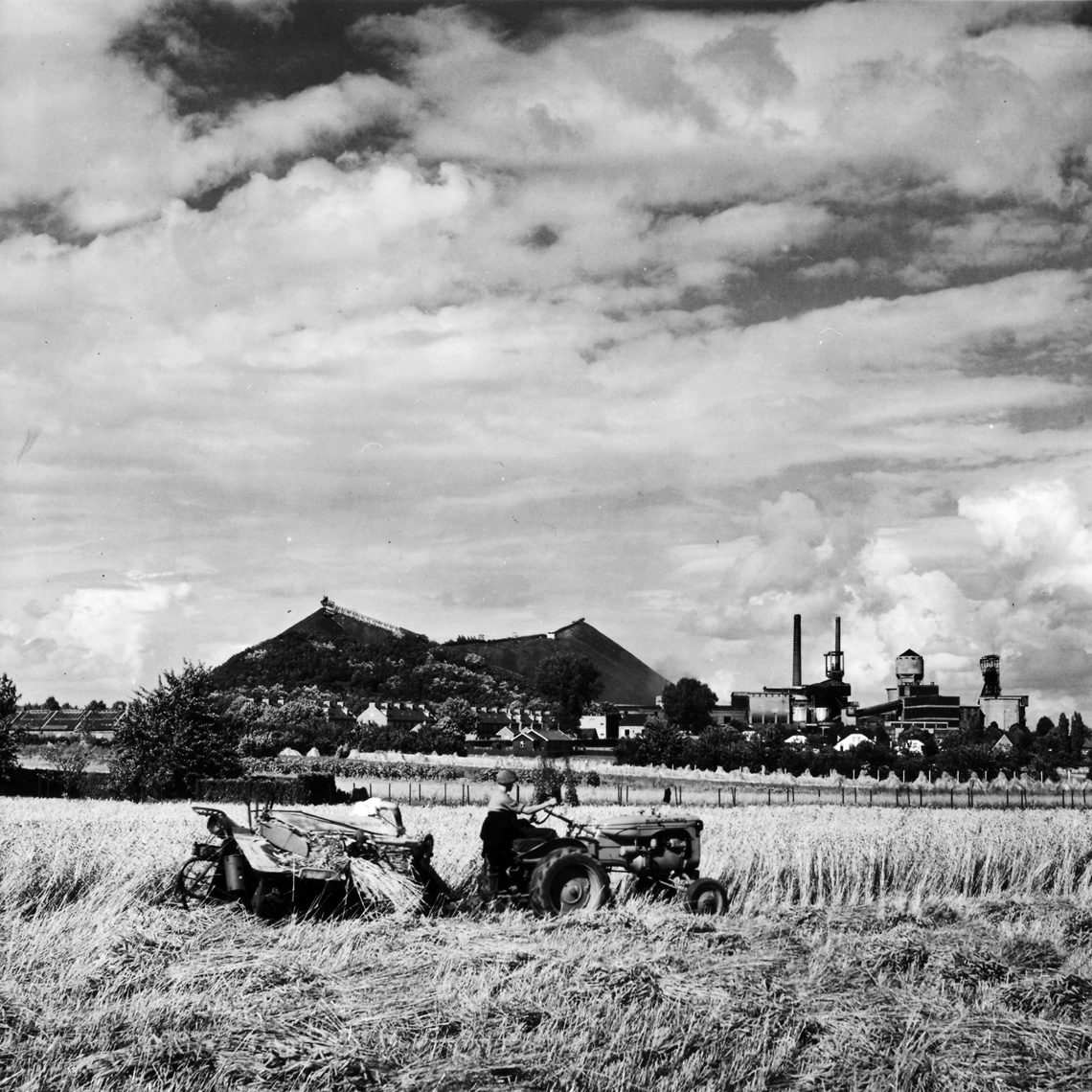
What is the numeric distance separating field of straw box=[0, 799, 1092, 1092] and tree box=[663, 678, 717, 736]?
404ft

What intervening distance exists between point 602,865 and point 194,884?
15.2 feet

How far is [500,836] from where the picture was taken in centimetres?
1393

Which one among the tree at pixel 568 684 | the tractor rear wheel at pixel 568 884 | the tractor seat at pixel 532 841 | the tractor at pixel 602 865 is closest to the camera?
the tractor rear wheel at pixel 568 884

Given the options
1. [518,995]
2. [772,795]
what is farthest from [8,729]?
[518,995]

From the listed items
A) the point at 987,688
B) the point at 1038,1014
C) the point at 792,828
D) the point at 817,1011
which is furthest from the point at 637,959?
the point at 987,688

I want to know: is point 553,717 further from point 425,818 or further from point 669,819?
point 669,819

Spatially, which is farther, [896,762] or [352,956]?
[896,762]

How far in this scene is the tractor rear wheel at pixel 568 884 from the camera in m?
13.4

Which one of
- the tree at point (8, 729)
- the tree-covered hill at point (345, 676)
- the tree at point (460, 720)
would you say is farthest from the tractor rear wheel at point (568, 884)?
the tree-covered hill at point (345, 676)

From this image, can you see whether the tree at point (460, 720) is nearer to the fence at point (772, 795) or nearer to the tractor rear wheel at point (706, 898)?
the fence at point (772, 795)

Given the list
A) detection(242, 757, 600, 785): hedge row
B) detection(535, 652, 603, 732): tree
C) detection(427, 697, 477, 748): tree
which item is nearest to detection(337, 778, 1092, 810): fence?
detection(242, 757, 600, 785): hedge row

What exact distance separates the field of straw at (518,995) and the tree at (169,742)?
32056 mm

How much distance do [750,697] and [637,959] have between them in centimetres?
16897

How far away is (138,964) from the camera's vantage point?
33.4ft
